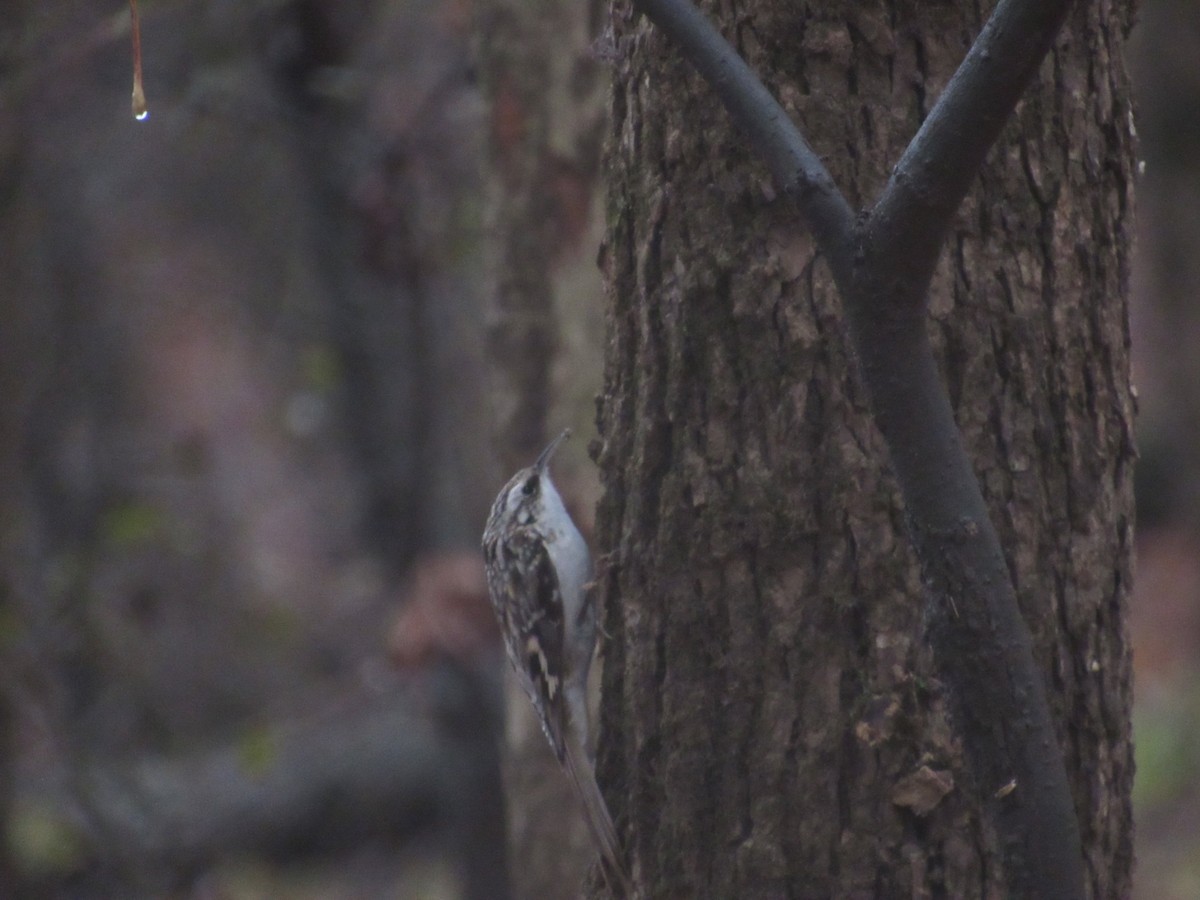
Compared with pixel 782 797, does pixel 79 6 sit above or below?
above

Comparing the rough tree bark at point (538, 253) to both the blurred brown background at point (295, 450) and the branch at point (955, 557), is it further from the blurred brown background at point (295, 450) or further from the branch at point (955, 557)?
the branch at point (955, 557)

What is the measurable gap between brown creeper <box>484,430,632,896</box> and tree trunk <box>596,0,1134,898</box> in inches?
41.2

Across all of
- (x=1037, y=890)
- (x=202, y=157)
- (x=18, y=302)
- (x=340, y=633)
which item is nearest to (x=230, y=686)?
(x=340, y=633)

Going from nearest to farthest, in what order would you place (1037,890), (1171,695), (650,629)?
1. (1037,890)
2. (650,629)
3. (1171,695)

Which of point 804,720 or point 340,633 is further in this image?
point 340,633

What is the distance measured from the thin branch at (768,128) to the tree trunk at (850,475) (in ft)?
1.51

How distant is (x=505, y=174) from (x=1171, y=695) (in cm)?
833

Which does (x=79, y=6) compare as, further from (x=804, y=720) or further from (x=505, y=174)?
(x=804, y=720)

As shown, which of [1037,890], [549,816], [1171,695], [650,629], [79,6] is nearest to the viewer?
[1037,890]

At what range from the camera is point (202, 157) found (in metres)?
10.6

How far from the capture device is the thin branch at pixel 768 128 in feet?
6.45

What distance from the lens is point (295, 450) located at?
13945 millimetres

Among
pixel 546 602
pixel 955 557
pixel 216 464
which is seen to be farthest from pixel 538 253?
pixel 216 464

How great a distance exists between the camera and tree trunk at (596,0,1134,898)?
249cm
